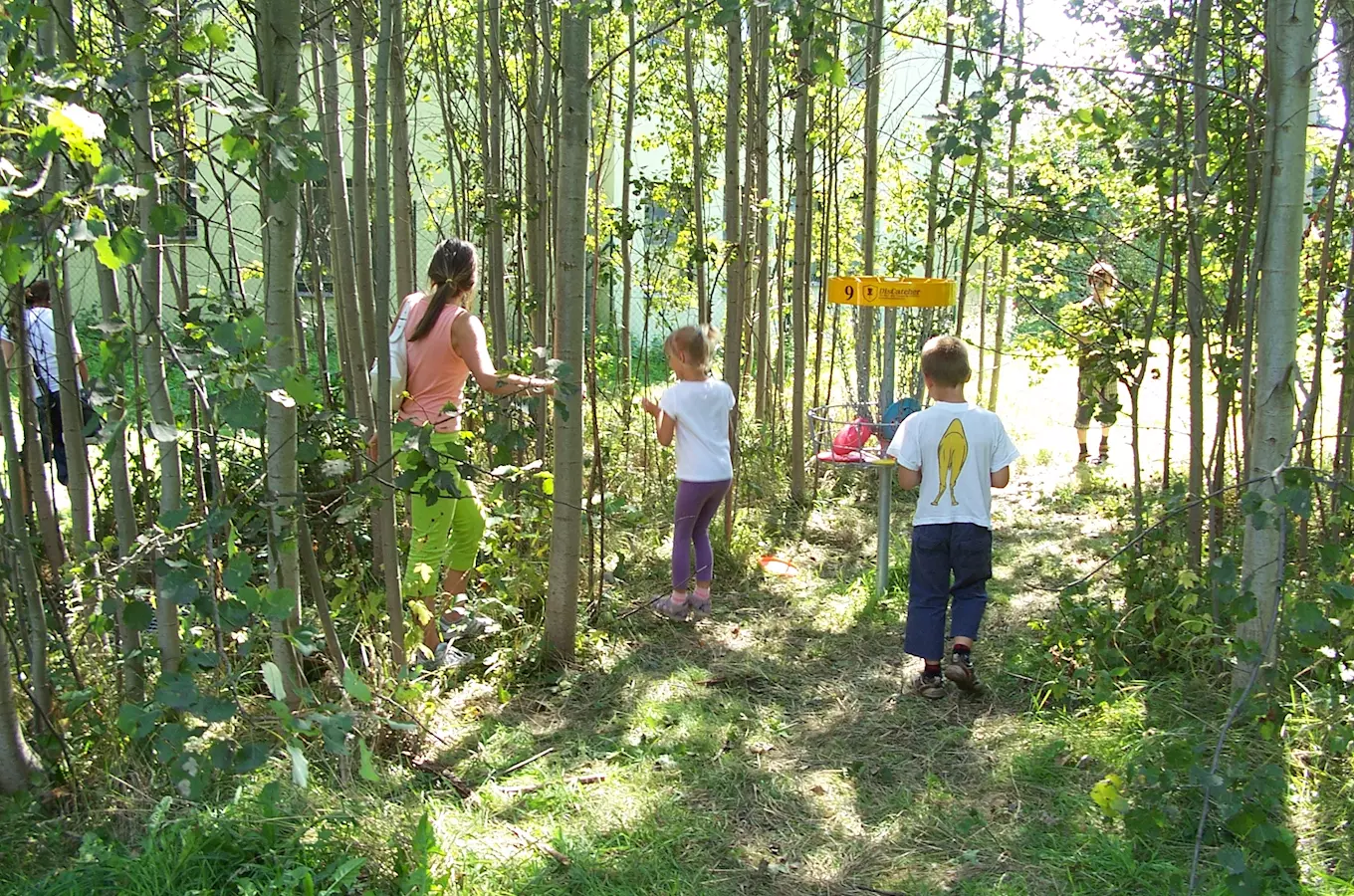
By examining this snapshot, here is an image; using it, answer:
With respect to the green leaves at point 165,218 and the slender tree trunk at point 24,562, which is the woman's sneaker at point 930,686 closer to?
the slender tree trunk at point 24,562

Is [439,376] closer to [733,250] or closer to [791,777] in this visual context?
[791,777]

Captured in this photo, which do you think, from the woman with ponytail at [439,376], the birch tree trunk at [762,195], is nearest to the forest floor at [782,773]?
the woman with ponytail at [439,376]

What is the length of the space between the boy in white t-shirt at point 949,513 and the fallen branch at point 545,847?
171 cm

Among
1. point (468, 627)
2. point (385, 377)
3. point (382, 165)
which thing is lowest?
point (468, 627)

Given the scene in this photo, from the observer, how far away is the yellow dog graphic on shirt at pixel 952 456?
394 centimetres

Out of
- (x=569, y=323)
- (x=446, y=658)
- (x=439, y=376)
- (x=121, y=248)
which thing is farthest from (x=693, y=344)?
(x=121, y=248)

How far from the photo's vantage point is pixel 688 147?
7.82 m

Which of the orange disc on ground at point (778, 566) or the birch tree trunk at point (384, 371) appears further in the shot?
the orange disc on ground at point (778, 566)

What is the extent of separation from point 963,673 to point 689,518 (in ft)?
4.73

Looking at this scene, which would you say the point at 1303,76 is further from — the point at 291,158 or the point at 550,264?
the point at 550,264

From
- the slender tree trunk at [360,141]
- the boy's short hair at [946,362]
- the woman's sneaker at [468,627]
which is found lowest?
the woman's sneaker at [468,627]

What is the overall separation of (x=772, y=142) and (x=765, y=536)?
716 cm

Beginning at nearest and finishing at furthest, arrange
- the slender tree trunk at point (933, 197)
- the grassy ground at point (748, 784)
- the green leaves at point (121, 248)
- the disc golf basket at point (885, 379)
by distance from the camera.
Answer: the green leaves at point (121, 248), the grassy ground at point (748, 784), the disc golf basket at point (885, 379), the slender tree trunk at point (933, 197)

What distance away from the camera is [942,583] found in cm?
398
